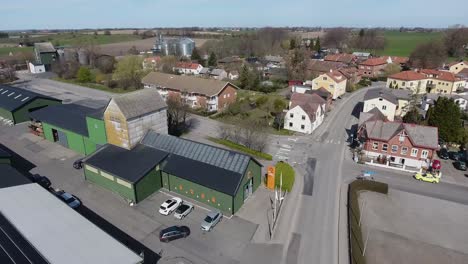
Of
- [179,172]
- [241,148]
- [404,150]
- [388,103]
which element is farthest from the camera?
[388,103]

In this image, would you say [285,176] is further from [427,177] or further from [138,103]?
[138,103]

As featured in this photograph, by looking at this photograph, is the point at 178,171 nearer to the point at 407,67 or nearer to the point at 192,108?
the point at 192,108

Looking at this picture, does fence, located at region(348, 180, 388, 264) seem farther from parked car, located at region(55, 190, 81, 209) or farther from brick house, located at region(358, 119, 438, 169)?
parked car, located at region(55, 190, 81, 209)

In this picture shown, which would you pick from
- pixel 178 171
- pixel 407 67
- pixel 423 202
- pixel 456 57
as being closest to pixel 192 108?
pixel 178 171

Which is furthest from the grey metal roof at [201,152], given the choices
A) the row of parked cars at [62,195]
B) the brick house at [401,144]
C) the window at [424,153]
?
the window at [424,153]

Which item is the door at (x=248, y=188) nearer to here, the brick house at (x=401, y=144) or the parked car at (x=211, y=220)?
the parked car at (x=211, y=220)

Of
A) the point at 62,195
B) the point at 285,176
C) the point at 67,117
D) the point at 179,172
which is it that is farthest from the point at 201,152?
the point at 67,117
